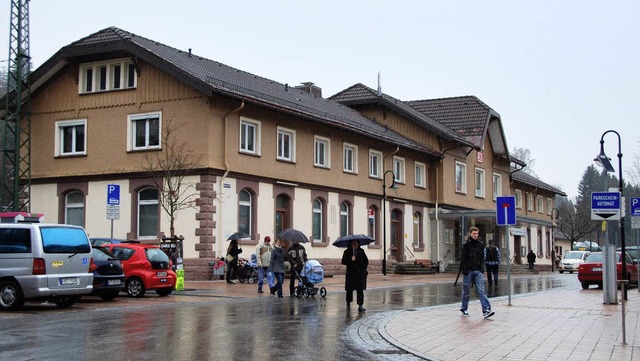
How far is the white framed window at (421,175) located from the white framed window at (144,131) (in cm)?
1835

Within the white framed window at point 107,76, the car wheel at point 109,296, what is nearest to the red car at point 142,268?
the car wheel at point 109,296

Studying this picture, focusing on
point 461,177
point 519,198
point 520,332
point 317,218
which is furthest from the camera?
point 519,198

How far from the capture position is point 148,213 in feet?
104

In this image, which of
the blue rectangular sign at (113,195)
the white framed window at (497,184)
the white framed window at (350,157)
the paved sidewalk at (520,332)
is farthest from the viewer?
the white framed window at (497,184)

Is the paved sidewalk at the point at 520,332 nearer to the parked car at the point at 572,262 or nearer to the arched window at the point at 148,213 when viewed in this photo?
the arched window at the point at 148,213

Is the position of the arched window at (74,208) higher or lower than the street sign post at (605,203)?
higher

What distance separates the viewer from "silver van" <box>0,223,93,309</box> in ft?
57.5

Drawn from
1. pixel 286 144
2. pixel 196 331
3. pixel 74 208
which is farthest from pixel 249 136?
pixel 196 331

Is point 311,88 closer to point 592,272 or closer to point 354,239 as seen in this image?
point 592,272

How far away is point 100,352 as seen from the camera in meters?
11.1

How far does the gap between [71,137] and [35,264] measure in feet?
55.5

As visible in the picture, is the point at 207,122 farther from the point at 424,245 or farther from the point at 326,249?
the point at 424,245

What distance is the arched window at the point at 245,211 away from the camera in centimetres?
3194

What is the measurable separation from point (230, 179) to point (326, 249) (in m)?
7.21
